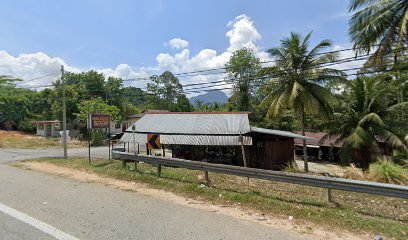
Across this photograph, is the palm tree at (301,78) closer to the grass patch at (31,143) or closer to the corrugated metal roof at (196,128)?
the corrugated metal roof at (196,128)

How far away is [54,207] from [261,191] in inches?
214

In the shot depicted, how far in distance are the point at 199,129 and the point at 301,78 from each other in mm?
8911

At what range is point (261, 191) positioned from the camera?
761cm

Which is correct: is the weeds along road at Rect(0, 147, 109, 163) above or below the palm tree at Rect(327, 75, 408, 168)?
below

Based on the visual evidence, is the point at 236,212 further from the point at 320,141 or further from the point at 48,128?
the point at 48,128

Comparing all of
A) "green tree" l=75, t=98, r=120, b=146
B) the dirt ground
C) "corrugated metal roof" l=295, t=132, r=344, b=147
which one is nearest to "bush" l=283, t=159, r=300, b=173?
"corrugated metal roof" l=295, t=132, r=344, b=147

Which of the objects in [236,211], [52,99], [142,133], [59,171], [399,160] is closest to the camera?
[236,211]

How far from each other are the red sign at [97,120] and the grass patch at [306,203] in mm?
6524

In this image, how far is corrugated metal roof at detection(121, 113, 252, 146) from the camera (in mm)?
15781

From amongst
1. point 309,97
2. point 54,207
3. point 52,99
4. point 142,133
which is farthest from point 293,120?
point 52,99

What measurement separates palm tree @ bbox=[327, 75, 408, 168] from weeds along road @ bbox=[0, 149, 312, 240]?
17.3m

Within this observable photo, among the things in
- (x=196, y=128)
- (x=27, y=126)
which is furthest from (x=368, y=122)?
(x=27, y=126)

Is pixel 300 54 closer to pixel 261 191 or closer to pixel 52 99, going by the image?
pixel 261 191

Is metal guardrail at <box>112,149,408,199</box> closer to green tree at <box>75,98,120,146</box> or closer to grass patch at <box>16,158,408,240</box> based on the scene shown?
grass patch at <box>16,158,408,240</box>
